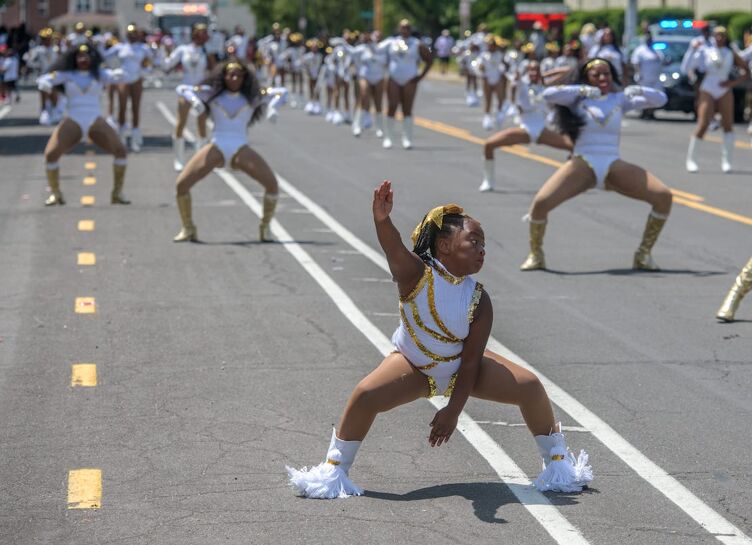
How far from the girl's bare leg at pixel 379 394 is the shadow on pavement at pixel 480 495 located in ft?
1.05

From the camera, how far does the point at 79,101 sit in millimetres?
18719

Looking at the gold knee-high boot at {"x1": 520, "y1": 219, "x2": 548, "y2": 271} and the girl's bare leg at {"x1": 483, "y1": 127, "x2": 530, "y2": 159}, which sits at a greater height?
the girl's bare leg at {"x1": 483, "y1": 127, "x2": 530, "y2": 159}

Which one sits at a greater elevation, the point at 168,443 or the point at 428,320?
the point at 428,320

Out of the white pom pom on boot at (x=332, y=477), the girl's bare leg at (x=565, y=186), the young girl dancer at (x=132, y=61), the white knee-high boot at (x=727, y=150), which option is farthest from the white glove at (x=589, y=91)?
the young girl dancer at (x=132, y=61)

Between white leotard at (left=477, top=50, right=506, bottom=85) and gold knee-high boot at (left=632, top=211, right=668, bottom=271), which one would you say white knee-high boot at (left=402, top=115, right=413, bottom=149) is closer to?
white leotard at (left=477, top=50, right=506, bottom=85)

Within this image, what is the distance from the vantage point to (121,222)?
17.7 m

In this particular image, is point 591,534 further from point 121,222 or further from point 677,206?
point 677,206

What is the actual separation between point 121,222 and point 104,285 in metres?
4.42

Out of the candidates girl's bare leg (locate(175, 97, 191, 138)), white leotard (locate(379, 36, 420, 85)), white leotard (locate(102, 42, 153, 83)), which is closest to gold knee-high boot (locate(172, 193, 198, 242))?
girl's bare leg (locate(175, 97, 191, 138))

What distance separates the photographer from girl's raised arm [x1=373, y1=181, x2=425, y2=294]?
6777mm

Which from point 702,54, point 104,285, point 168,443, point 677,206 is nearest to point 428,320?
point 168,443

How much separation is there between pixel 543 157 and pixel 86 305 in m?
15.4

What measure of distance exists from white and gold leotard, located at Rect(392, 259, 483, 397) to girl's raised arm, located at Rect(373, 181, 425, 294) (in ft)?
0.17

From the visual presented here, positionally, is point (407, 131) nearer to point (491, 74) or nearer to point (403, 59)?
point (403, 59)
